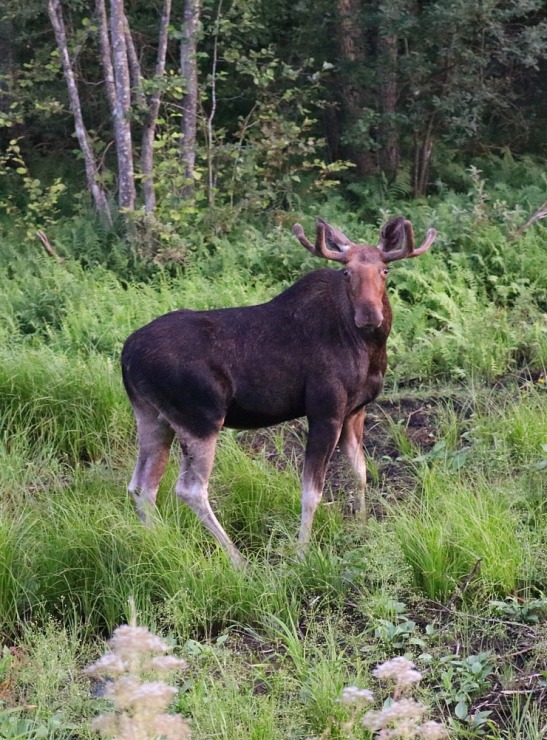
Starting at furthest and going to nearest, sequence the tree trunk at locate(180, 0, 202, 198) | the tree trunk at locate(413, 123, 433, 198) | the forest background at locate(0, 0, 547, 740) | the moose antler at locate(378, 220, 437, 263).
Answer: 1. the tree trunk at locate(413, 123, 433, 198)
2. the tree trunk at locate(180, 0, 202, 198)
3. the moose antler at locate(378, 220, 437, 263)
4. the forest background at locate(0, 0, 547, 740)

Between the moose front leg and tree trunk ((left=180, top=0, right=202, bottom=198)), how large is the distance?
20.9ft

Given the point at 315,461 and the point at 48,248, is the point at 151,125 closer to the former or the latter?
the point at 48,248

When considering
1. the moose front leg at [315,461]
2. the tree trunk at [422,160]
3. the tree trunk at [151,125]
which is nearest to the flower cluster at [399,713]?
the moose front leg at [315,461]

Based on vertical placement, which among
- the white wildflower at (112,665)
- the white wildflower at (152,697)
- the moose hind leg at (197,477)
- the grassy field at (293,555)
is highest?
the white wildflower at (152,697)

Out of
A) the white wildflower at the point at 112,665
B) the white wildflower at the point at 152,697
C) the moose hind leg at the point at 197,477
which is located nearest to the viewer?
the white wildflower at the point at 152,697

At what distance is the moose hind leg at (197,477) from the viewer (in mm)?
6047

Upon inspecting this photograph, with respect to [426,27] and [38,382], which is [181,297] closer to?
[38,382]

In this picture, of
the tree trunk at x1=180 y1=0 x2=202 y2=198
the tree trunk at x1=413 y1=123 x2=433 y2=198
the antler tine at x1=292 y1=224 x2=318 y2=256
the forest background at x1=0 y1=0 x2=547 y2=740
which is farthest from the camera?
the tree trunk at x1=413 y1=123 x2=433 y2=198

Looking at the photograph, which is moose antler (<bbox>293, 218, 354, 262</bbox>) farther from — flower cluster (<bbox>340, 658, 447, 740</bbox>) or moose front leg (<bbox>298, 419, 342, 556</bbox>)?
flower cluster (<bbox>340, 658, 447, 740</bbox>)

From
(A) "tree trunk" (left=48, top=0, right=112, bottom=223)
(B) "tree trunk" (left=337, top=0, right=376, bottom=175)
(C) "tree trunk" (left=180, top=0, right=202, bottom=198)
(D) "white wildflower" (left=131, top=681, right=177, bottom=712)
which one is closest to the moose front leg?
(D) "white wildflower" (left=131, top=681, right=177, bottom=712)

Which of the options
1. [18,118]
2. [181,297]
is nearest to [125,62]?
[18,118]

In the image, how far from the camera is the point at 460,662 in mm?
4684

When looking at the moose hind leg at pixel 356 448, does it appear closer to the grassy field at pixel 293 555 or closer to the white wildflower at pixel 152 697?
the grassy field at pixel 293 555

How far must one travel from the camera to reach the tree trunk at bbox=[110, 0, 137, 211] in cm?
1156
